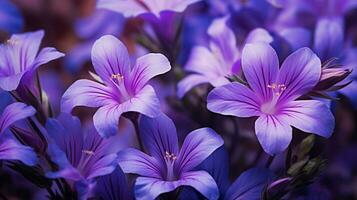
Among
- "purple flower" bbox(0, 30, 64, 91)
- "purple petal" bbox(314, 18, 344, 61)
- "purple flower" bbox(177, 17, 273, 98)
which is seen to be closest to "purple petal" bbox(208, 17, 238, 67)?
"purple flower" bbox(177, 17, 273, 98)

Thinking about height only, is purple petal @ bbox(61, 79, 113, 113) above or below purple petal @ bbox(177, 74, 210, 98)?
above

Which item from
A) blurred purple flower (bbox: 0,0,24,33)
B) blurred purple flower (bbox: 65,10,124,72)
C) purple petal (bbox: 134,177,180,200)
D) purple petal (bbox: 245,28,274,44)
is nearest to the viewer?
purple petal (bbox: 134,177,180,200)

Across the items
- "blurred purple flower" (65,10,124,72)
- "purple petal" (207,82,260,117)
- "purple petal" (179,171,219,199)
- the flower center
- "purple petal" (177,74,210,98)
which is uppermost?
"purple petal" (207,82,260,117)

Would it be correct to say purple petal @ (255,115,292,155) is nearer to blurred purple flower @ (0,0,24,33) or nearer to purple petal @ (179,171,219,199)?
purple petal @ (179,171,219,199)

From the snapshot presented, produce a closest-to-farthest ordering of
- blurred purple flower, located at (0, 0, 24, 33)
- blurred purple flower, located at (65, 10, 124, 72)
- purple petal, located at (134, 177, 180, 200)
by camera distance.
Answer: purple petal, located at (134, 177, 180, 200)
blurred purple flower, located at (0, 0, 24, 33)
blurred purple flower, located at (65, 10, 124, 72)

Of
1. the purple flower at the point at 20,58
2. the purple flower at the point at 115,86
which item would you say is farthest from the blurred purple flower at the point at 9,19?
the purple flower at the point at 115,86

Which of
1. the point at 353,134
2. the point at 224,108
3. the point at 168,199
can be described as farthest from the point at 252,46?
A: the point at 353,134

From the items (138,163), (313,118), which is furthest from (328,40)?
(138,163)

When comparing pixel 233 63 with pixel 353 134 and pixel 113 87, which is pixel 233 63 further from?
pixel 353 134
